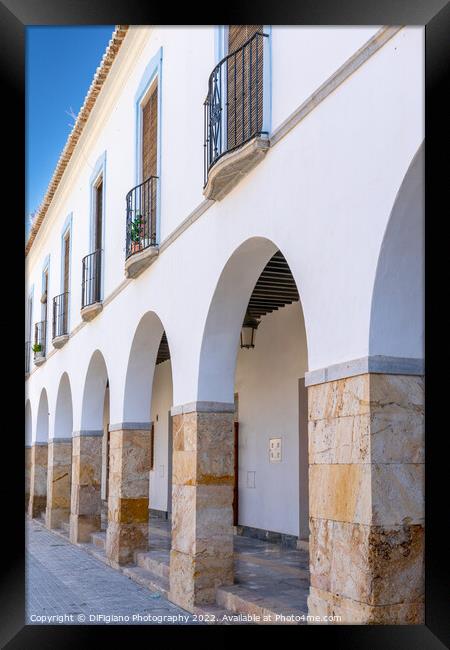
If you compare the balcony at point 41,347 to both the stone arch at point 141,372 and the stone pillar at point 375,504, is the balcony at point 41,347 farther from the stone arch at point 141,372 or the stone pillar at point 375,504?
the stone pillar at point 375,504

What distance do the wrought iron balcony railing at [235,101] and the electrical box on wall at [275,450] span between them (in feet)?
14.6

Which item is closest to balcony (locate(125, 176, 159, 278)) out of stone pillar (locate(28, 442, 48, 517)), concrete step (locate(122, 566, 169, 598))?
concrete step (locate(122, 566, 169, 598))

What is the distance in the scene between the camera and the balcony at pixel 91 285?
13.1 meters

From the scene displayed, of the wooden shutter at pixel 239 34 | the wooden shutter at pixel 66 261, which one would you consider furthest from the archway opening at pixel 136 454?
the wooden shutter at pixel 66 261

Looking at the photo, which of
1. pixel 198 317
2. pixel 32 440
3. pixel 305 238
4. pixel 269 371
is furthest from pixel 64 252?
pixel 305 238

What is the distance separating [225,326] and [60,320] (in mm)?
9297

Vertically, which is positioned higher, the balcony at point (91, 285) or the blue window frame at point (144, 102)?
the blue window frame at point (144, 102)

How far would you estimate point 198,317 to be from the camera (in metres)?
8.00

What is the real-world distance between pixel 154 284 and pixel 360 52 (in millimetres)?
5203

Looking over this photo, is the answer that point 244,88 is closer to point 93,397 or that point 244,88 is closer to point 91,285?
point 91,285

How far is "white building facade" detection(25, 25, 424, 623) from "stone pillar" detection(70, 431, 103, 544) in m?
0.05

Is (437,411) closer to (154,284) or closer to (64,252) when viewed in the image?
(154,284)

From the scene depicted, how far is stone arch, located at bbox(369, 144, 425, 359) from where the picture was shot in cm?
471

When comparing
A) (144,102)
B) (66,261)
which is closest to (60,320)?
(66,261)
